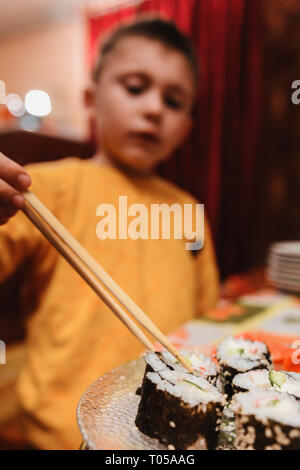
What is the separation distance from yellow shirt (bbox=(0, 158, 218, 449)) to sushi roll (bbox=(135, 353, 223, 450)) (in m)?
0.16

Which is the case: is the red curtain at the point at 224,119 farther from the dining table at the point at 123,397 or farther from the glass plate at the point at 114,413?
the glass plate at the point at 114,413

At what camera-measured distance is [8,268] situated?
67 centimetres

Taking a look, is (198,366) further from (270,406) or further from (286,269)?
(286,269)

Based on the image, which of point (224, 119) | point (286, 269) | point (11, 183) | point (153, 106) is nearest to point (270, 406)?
point (11, 183)

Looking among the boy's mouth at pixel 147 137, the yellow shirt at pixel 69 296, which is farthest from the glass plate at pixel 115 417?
the boy's mouth at pixel 147 137

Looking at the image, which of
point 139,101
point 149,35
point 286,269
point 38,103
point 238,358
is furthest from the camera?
point 38,103

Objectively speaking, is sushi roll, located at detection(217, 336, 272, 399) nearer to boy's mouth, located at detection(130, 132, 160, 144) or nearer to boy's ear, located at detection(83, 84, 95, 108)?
boy's mouth, located at detection(130, 132, 160, 144)

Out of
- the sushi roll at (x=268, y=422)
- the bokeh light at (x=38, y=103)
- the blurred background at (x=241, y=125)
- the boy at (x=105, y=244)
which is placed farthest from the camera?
the bokeh light at (x=38, y=103)

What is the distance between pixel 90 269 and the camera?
36cm

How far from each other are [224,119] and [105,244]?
1.23 metres

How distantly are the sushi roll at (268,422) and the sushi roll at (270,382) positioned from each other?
0.01 metres

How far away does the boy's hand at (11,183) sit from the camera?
1.20 ft

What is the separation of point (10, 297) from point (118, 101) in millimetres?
609
